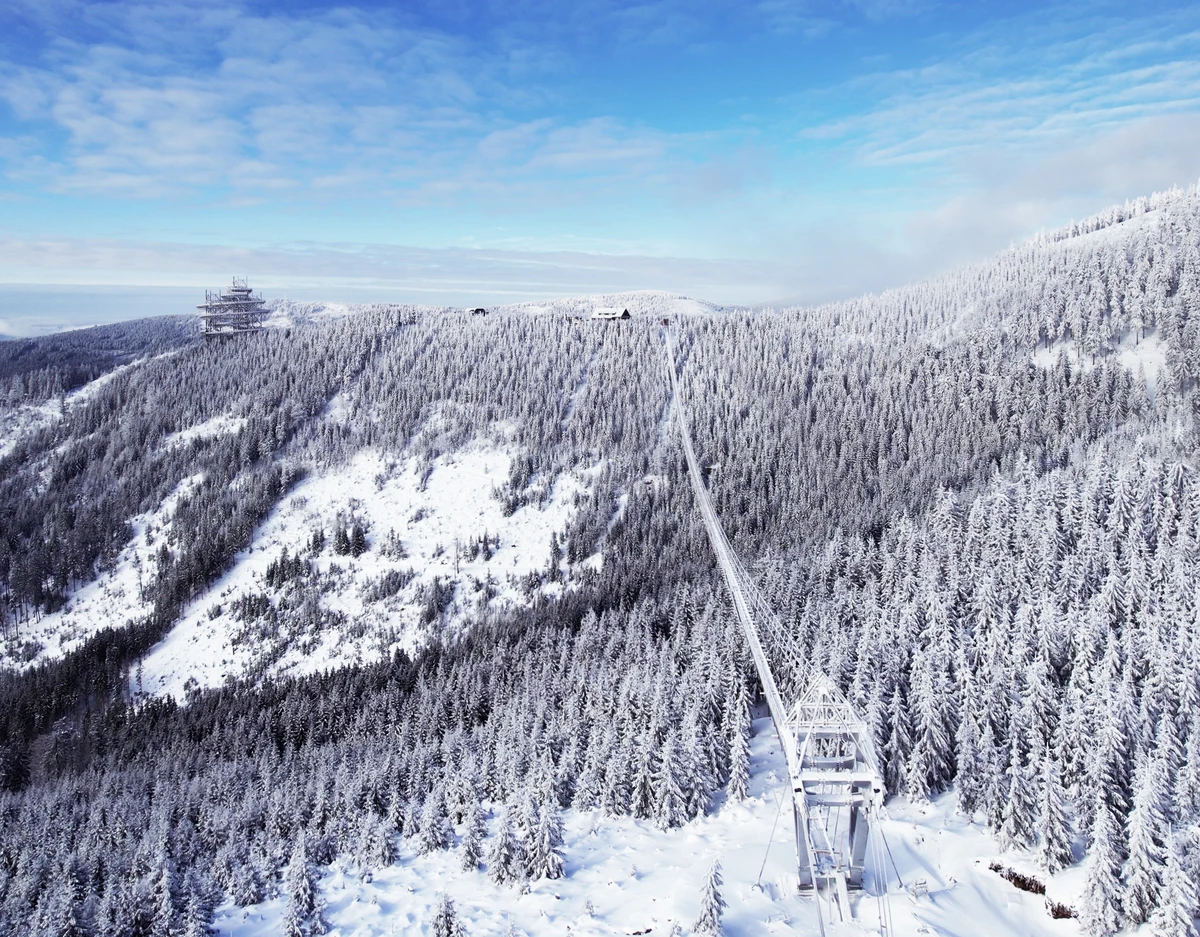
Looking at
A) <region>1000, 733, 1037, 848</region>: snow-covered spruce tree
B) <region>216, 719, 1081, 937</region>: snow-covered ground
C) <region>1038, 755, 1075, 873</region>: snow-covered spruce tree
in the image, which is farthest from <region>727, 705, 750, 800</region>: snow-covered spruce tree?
<region>1038, 755, 1075, 873</region>: snow-covered spruce tree

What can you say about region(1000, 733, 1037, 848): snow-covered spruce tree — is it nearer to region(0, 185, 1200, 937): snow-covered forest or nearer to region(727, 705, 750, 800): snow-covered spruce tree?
region(0, 185, 1200, 937): snow-covered forest

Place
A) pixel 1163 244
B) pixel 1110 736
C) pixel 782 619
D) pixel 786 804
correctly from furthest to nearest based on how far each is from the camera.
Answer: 1. pixel 1163 244
2. pixel 782 619
3. pixel 786 804
4. pixel 1110 736

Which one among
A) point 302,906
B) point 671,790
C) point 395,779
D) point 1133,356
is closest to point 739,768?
point 671,790

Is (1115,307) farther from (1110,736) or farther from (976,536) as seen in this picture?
(1110,736)

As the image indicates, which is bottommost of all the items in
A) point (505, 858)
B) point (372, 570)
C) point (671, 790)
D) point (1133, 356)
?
point (372, 570)

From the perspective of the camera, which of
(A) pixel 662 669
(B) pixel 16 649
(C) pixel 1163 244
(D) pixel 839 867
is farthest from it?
(C) pixel 1163 244

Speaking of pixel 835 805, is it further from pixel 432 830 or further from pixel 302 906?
pixel 302 906

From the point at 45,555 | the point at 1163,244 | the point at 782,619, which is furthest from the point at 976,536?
the point at 45,555
